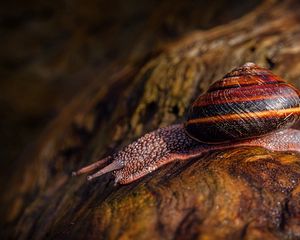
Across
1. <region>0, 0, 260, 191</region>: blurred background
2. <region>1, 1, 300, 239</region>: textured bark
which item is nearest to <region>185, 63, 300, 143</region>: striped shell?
<region>1, 1, 300, 239</region>: textured bark

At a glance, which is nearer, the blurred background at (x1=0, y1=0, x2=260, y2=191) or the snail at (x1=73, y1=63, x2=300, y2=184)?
the snail at (x1=73, y1=63, x2=300, y2=184)

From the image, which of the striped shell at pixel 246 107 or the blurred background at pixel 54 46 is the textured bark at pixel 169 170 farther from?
the blurred background at pixel 54 46

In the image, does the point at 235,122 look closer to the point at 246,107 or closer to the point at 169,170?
the point at 246,107

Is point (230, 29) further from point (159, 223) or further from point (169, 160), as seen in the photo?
point (159, 223)

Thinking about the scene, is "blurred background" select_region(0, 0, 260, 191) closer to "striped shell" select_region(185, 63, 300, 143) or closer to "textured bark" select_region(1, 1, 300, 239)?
"textured bark" select_region(1, 1, 300, 239)

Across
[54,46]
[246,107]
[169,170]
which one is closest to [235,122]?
[246,107]

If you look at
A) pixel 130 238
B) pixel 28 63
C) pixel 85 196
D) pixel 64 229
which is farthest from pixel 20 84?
pixel 130 238
